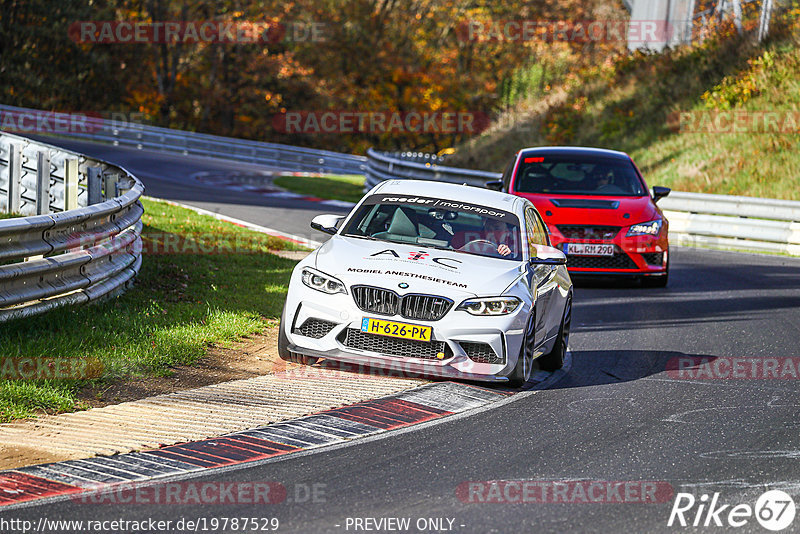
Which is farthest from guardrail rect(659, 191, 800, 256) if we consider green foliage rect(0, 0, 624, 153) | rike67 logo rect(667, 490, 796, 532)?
green foliage rect(0, 0, 624, 153)

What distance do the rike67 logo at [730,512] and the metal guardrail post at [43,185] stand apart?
11.9 meters

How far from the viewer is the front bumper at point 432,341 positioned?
26.6 ft

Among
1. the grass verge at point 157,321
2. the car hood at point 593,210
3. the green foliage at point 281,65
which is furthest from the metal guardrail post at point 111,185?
the green foliage at point 281,65

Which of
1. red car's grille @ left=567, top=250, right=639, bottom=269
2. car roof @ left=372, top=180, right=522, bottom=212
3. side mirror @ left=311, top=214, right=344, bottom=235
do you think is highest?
car roof @ left=372, top=180, right=522, bottom=212

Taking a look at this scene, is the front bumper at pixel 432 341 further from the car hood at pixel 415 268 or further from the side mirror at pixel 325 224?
the side mirror at pixel 325 224

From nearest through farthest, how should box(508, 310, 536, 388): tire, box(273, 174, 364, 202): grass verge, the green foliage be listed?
1. box(508, 310, 536, 388): tire
2. box(273, 174, 364, 202): grass verge
3. the green foliage

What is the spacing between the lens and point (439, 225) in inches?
372

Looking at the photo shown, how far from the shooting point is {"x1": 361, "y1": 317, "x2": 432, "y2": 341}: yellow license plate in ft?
26.5

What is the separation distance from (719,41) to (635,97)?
3197mm

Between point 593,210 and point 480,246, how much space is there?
5.68 meters

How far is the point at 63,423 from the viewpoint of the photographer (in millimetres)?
6715

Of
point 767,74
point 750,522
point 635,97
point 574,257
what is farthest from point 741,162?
point 750,522

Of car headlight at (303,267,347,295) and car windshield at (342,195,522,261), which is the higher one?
car windshield at (342,195,522,261)

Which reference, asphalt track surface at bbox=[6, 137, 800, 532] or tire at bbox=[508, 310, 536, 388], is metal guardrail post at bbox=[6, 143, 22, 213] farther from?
tire at bbox=[508, 310, 536, 388]
